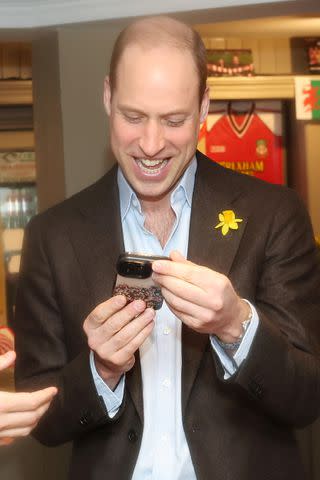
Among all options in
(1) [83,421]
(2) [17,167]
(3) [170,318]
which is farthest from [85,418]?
(2) [17,167]

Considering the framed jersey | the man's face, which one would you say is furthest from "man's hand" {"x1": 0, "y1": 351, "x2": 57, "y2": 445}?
the framed jersey

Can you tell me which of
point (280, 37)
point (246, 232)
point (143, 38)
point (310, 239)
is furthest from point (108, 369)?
point (280, 37)

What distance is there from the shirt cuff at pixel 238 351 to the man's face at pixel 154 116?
0.34 m

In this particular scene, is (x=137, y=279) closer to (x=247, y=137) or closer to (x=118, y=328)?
(x=118, y=328)

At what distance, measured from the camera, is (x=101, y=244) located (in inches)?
71.9

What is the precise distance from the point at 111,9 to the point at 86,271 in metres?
2.09

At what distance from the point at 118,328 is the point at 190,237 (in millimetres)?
317

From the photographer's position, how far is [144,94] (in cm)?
169

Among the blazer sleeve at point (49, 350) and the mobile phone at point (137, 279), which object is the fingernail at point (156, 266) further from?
the blazer sleeve at point (49, 350)

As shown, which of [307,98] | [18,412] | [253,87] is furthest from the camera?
[253,87]

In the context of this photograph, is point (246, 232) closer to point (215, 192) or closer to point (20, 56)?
point (215, 192)

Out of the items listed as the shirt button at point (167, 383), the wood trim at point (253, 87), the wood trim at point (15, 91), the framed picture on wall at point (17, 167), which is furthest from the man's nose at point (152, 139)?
the framed picture on wall at point (17, 167)

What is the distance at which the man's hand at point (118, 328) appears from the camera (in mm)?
1561

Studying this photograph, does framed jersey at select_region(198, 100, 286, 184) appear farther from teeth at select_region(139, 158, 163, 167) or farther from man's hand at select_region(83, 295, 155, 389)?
man's hand at select_region(83, 295, 155, 389)
